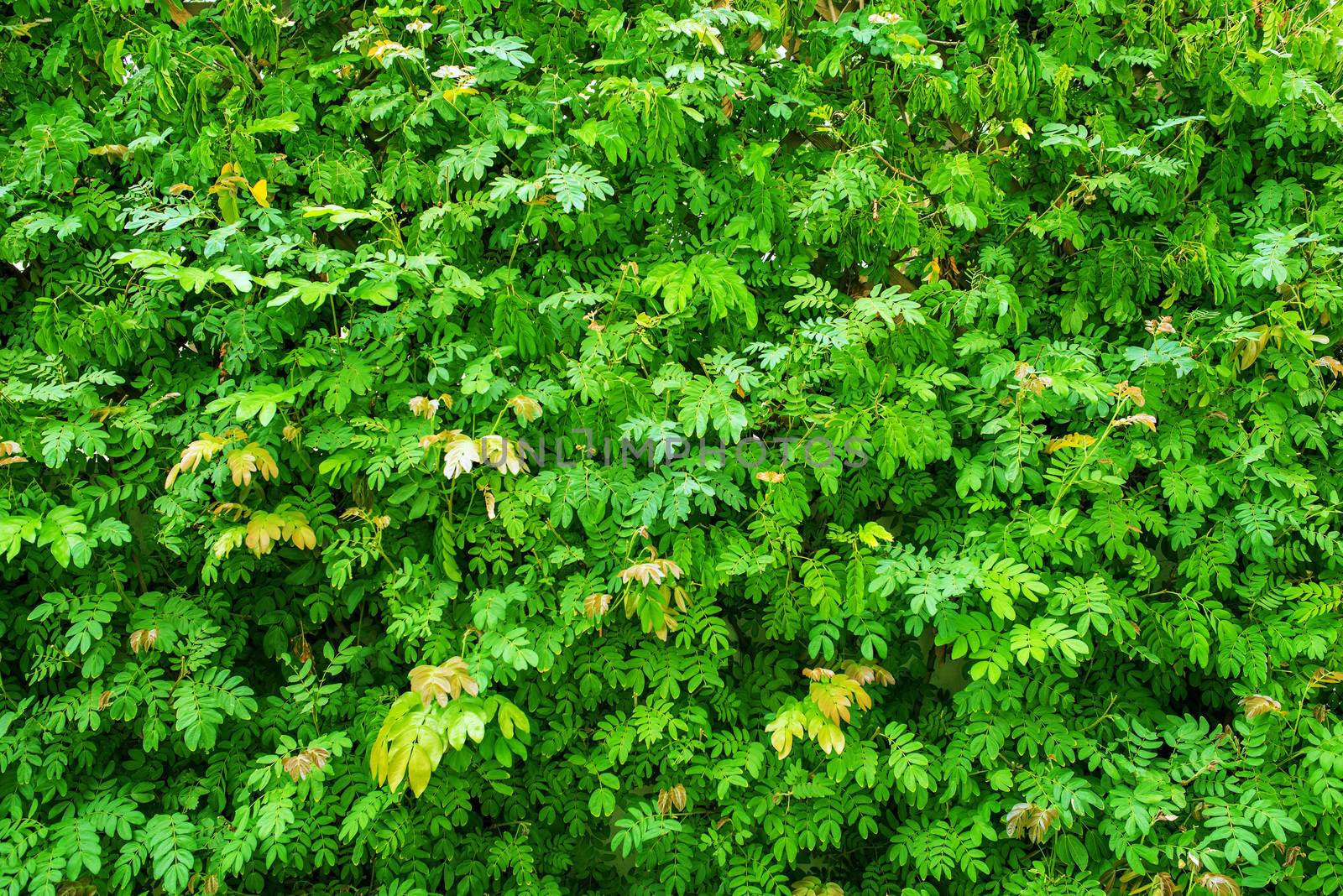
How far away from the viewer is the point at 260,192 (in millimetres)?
2641

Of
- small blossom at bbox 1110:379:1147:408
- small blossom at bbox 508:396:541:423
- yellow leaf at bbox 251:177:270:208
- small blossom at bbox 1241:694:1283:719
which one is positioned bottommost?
small blossom at bbox 1241:694:1283:719

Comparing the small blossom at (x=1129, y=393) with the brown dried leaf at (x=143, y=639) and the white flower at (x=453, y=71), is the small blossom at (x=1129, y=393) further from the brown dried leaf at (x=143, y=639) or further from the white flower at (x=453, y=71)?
the brown dried leaf at (x=143, y=639)

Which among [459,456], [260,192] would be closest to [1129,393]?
[459,456]

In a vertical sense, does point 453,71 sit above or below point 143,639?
above

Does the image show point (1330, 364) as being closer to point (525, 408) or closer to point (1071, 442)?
point (1071, 442)

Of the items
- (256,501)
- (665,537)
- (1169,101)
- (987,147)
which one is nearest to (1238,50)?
(1169,101)

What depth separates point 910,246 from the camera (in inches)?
114

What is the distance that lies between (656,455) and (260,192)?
1.33 meters

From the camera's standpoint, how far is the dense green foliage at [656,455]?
8.46 ft

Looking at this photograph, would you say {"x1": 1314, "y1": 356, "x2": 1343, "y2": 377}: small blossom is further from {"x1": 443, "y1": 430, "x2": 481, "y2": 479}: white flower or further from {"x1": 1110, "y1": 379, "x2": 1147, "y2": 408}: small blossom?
{"x1": 443, "y1": 430, "x2": 481, "y2": 479}: white flower

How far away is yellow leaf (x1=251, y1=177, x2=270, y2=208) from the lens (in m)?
2.63

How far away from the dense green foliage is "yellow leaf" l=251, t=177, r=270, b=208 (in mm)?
67

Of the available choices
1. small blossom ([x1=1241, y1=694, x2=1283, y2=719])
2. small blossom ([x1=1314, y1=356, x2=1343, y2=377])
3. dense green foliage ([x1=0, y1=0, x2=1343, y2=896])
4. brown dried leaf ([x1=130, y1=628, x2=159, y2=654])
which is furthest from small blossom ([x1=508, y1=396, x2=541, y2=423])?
small blossom ([x1=1314, y1=356, x2=1343, y2=377])

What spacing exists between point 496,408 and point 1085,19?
220cm
